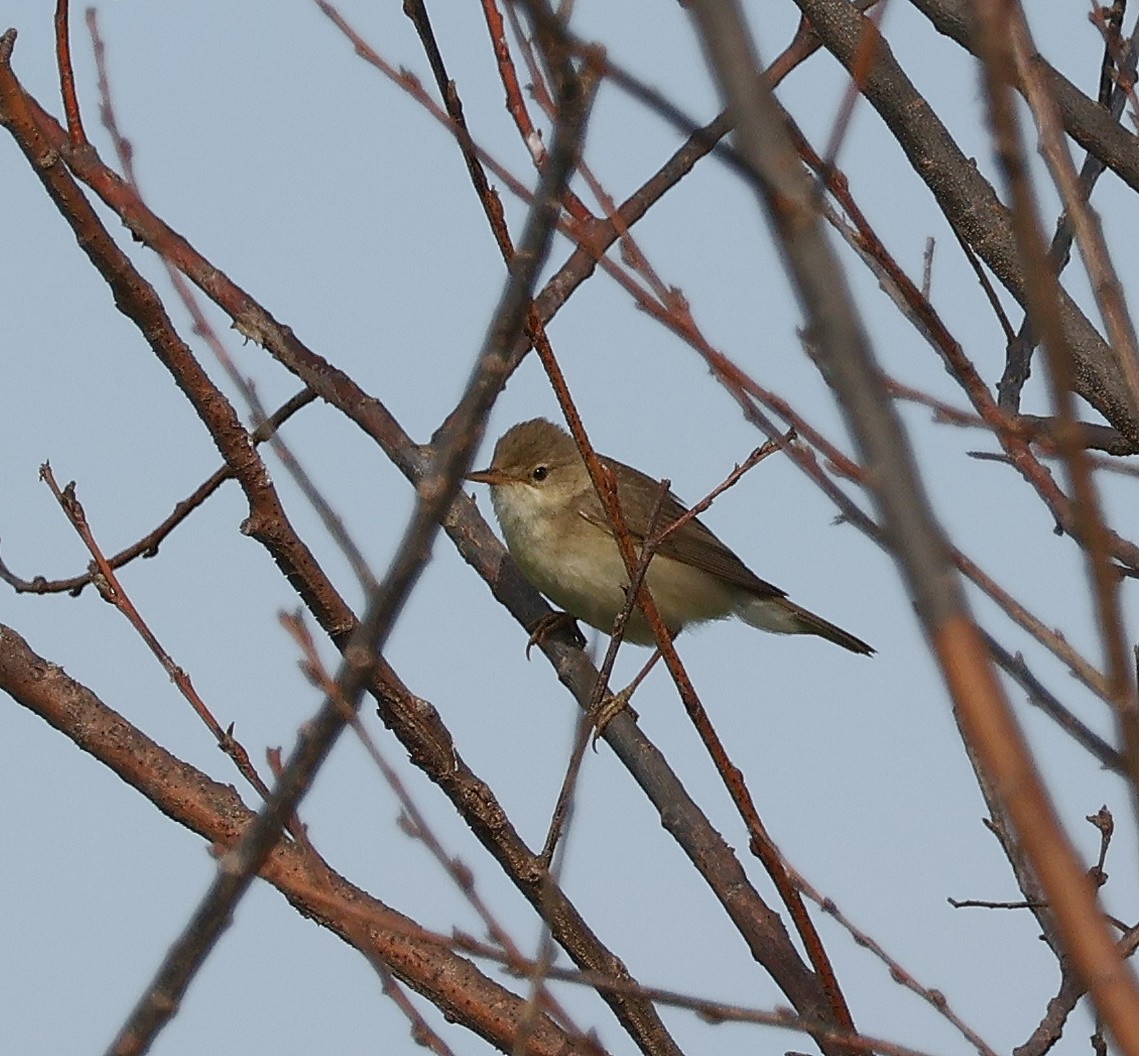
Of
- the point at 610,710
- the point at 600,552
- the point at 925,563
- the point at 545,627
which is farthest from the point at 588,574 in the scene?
the point at 925,563

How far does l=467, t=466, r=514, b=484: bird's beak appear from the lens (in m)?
7.49

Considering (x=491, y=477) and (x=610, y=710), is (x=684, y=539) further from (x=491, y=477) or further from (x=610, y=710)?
(x=610, y=710)

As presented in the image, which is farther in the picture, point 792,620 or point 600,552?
point 792,620

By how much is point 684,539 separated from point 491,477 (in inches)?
35.5

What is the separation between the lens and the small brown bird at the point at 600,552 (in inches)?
269

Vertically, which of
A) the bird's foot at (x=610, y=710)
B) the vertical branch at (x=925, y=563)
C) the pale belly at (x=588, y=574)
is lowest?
the vertical branch at (x=925, y=563)

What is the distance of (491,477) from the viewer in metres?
7.52

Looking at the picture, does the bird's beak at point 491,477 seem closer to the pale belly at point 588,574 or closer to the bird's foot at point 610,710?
the pale belly at point 588,574

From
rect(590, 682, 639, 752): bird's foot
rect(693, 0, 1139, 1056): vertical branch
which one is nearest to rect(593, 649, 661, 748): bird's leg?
rect(590, 682, 639, 752): bird's foot

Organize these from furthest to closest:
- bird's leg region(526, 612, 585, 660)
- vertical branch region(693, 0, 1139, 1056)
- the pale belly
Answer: the pale belly
bird's leg region(526, 612, 585, 660)
vertical branch region(693, 0, 1139, 1056)

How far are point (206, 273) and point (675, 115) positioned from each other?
8.13ft

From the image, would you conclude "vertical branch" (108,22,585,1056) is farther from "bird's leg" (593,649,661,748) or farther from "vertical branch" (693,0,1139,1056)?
"bird's leg" (593,649,661,748)

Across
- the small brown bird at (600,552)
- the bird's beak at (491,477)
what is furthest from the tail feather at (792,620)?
the bird's beak at (491,477)

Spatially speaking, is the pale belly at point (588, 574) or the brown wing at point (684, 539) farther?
the brown wing at point (684, 539)
